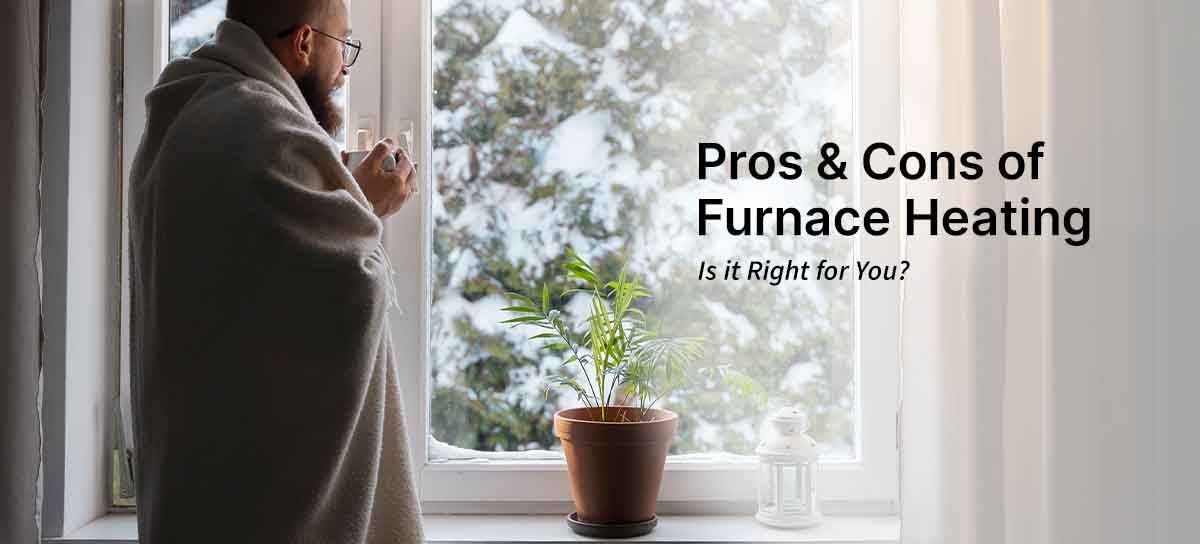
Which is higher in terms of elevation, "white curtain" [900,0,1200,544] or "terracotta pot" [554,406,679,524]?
"white curtain" [900,0,1200,544]

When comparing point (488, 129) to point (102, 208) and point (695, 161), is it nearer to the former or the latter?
point (695, 161)

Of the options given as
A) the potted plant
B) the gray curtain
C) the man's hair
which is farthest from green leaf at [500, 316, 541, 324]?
the gray curtain

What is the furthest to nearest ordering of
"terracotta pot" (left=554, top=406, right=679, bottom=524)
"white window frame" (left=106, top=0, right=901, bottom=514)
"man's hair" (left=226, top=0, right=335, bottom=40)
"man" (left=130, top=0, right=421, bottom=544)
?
"white window frame" (left=106, top=0, right=901, bottom=514) < "terracotta pot" (left=554, top=406, right=679, bottom=524) < "man's hair" (left=226, top=0, right=335, bottom=40) < "man" (left=130, top=0, right=421, bottom=544)

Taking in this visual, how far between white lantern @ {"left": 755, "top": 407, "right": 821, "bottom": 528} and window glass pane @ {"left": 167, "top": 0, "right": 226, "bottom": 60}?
1172 millimetres

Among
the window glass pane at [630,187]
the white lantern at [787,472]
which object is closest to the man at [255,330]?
the window glass pane at [630,187]

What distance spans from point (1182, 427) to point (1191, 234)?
0.22 metres

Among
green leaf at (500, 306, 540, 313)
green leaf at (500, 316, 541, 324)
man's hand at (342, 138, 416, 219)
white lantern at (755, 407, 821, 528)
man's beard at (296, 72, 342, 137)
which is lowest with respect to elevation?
white lantern at (755, 407, 821, 528)

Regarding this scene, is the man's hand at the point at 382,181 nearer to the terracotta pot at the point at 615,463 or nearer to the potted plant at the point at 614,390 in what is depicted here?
the potted plant at the point at 614,390

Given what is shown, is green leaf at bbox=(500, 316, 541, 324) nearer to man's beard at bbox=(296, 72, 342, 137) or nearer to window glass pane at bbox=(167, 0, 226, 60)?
man's beard at bbox=(296, 72, 342, 137)

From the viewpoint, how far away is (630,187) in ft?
6.01

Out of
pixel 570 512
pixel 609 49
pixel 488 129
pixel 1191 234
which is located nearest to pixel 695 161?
pixel 609 49

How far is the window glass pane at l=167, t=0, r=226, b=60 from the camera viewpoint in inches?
71.0

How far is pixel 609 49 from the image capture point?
183cm

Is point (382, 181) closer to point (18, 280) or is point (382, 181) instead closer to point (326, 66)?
point (326, 66)
